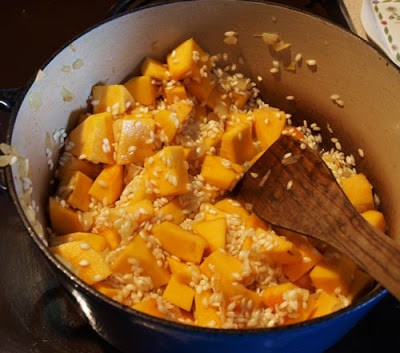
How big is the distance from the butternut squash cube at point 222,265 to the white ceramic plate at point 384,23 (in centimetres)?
81

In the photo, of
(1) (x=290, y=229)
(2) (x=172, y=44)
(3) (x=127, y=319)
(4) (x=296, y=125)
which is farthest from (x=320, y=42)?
(3) (x=127, y=319)

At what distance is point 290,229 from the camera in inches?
47.3

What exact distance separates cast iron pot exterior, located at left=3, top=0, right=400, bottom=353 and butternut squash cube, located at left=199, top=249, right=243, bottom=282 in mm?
212

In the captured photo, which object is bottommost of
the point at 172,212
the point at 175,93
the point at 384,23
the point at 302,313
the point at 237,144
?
the point at 302,313

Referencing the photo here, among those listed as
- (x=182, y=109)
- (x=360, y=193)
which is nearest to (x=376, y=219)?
(x=360, y=193)

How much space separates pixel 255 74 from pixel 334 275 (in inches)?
24.3

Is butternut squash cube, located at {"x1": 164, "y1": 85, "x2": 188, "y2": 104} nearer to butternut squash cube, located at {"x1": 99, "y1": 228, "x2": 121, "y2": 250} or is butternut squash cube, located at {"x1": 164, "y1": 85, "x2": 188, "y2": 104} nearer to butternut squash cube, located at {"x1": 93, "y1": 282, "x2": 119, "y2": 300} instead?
butternut squash cube, located at {"x1": 99, "y1": 228, "x2": 121, "y2": 250}

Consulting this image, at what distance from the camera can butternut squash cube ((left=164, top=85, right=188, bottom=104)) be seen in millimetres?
1416

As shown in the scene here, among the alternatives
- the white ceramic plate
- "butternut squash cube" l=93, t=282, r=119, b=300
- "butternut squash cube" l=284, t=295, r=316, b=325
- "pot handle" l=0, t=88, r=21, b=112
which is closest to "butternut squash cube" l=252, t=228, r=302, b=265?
"butternut squash cube" l=284, t=295, r=316, b=325

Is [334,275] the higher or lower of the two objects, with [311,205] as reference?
lower

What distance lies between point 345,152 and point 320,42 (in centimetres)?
29

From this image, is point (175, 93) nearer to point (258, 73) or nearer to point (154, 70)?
point (154, 70)

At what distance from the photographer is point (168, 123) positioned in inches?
53.7

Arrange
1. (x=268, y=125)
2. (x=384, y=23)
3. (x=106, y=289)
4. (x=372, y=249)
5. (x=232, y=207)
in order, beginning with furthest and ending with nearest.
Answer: (x=384, y=23) < (x=268, y=125) < (x=232, y=207) < (x=106, y=289) < (x=372, y=249)
